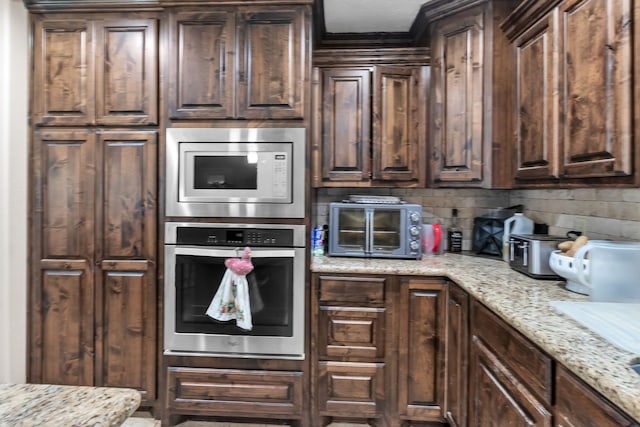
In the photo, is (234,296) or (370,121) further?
(370,121)

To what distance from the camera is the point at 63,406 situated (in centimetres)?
52

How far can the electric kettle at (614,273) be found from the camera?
1.27 meters

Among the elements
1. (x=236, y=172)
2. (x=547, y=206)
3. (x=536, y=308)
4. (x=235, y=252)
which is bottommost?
(x=536, y=308)

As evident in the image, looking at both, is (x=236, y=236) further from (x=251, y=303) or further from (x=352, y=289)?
(x=352, y=289)

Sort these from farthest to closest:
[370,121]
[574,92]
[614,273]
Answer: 1. [370,121]
2. [574,92]
3. [614,273]

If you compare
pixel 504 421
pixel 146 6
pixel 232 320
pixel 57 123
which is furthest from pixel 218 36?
pixel 504 421

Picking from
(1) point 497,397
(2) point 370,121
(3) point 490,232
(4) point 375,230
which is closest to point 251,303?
(4) point 375,230

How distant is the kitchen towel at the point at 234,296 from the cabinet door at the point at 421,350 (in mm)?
874

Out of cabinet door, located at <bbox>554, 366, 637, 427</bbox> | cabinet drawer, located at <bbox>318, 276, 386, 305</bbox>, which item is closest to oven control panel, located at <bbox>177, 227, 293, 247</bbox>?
cabinet drawer, located at <bbox>318, 276, 386, 305</bbox>

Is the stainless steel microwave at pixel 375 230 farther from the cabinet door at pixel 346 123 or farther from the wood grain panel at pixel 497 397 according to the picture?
the wood grain panel at pixel 497 397

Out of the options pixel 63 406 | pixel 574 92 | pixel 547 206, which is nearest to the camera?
pixel 63 406

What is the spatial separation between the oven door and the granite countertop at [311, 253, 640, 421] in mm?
211

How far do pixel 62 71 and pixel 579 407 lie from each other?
280 cm

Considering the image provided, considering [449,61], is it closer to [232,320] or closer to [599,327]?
[599,327]
